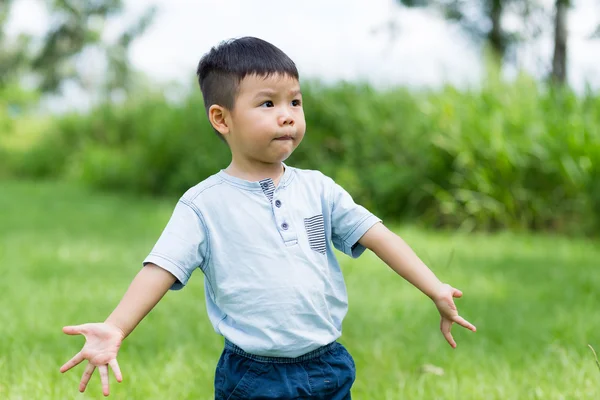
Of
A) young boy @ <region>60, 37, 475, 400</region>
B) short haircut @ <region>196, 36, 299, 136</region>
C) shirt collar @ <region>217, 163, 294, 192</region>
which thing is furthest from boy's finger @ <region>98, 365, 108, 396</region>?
short haircut @ <region>196, 36, 299, 136</region>

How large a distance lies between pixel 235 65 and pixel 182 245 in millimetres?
488

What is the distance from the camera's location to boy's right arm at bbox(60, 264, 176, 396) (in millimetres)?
1633

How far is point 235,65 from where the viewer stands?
190 cm

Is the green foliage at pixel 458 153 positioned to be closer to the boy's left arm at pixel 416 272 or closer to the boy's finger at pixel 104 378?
the boy's left arm at pixel 416 272

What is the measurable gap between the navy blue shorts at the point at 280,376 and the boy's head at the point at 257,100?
21.1 inches

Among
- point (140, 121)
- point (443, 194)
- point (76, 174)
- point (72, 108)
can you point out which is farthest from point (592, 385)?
point (72, 108)

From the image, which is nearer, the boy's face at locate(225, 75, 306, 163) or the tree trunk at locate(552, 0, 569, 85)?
the boy's face at locate(225, 75, 306, 163)

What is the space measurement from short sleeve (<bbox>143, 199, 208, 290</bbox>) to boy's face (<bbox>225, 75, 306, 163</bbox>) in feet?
0.74

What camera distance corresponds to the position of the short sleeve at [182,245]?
5.96ft

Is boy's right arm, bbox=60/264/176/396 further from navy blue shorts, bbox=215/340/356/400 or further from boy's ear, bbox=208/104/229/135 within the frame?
boy's ear, bbox=208/104/229/135

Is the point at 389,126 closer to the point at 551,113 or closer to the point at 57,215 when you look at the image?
the point at 551,113

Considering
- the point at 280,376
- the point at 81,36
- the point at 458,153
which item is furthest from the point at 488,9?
the point at 81,36

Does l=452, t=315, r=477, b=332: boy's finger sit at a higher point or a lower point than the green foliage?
higher

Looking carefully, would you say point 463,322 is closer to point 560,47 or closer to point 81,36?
point 560,47
